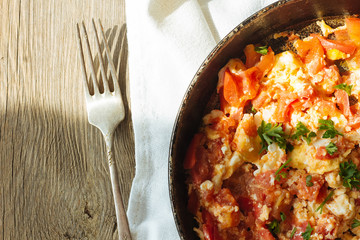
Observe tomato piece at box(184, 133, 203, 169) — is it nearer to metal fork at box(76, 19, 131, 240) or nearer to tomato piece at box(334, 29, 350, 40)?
metal fork at box(76, 19, 131, 240)

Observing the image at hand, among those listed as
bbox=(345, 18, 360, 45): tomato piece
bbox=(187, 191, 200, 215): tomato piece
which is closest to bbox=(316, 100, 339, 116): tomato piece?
bbox=(345, 18, 360, 45): tomato piece

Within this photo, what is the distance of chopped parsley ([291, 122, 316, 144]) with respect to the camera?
2494 mm

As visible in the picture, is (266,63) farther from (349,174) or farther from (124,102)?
(124,102)

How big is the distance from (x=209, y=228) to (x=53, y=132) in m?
1.43

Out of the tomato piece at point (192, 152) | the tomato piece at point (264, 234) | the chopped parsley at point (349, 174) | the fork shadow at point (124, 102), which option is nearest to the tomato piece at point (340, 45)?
the chopped parsley at point (349, 174)

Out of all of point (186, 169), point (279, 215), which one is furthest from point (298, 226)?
point (186, 169)

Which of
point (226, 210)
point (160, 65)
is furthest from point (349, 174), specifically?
point (160, 65)

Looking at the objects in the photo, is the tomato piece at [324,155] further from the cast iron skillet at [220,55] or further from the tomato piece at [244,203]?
the cast iron skillet at [220,55]

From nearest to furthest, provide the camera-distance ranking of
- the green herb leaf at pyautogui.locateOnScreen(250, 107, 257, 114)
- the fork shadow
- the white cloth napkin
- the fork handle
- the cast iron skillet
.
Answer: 1. the cast iron skillet
2. the green herb leaf at pyautogui.locateOnScreen(250, 107, 257, 114)
3. the fork handle
4. the white cloth napkin
5. the fork shadow

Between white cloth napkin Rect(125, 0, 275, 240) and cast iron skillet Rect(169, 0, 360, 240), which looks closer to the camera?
cast iron skillet Rect(169, 0, 360, 240)

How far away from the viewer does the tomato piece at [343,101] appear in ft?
8.27

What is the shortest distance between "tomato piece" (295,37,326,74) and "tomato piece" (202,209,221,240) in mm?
1158

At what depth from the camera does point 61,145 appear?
307cm

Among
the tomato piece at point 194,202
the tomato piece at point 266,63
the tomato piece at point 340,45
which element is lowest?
the tomato piece at point 194,202
